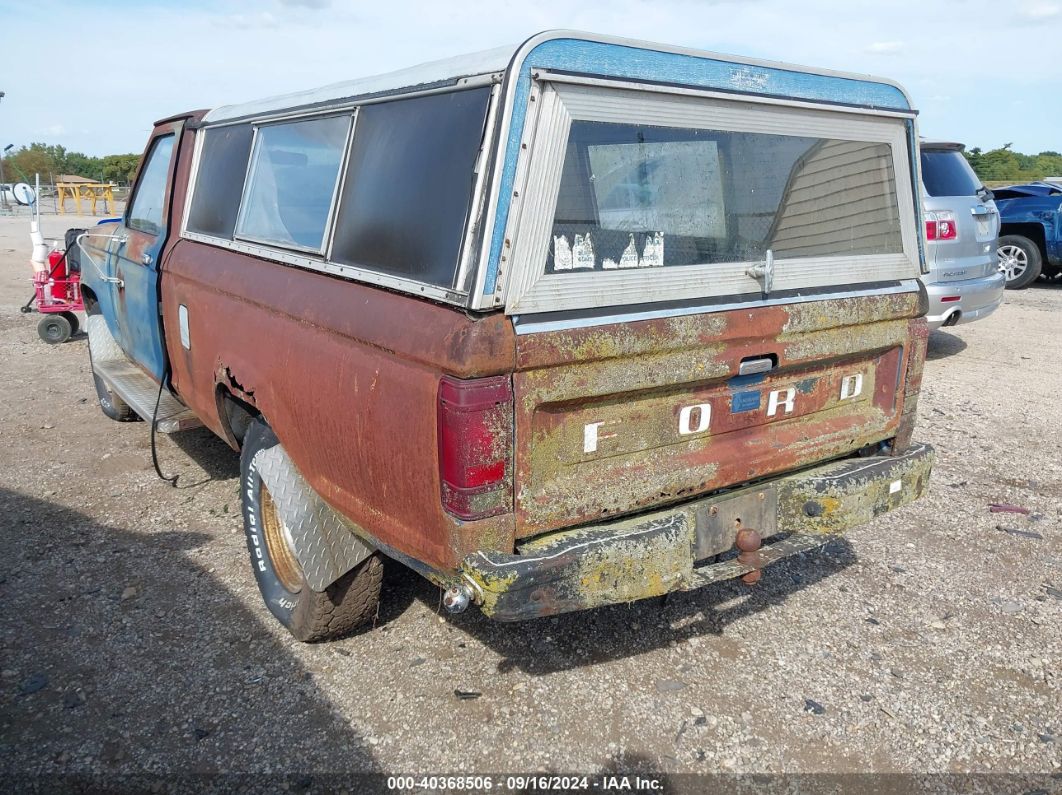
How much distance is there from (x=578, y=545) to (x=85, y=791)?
1.71 meters

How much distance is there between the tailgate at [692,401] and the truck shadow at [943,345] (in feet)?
18.6

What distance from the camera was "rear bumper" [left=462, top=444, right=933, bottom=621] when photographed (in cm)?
235

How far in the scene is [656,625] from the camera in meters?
3.45

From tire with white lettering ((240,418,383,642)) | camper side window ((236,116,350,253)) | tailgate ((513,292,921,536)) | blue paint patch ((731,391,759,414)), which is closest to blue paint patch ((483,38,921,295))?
tailgate ((513,292,921,536))

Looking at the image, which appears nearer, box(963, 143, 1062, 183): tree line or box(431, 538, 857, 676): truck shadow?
box(431, 538, 857, 676): truck shadow

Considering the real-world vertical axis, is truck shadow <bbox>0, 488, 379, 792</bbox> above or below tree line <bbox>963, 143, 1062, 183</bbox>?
below

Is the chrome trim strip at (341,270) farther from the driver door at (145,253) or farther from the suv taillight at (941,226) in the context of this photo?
the suv taillight at (941,226)

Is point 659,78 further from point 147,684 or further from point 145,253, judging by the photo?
point 145,253

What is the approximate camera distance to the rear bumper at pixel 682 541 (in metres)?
2.35

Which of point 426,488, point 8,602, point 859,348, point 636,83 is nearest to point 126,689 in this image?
point 8,602

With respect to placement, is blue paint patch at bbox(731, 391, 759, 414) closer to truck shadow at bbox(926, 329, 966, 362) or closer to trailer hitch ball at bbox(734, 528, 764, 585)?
trailer hitch ball at bbox(734, 528, 764, 585)

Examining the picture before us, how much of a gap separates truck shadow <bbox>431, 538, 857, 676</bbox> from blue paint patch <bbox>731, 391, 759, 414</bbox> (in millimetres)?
1044

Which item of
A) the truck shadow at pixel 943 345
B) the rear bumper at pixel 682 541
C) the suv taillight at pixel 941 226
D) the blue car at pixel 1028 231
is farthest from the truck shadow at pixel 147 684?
the blue car at pixel 1028 231

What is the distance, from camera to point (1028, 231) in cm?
1247
